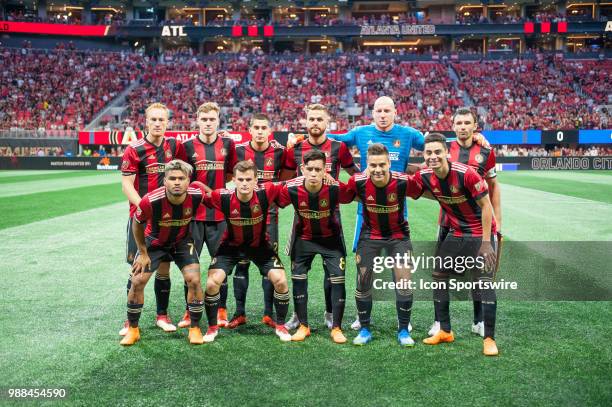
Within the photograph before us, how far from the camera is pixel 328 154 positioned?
608 cm

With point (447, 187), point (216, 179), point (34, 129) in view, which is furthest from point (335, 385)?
point (34, 129)

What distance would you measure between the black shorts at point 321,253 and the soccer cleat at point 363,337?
62 cm

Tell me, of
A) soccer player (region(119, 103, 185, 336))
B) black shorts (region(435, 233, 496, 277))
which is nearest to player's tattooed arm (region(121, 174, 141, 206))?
soccer player (region(119, 103, 185, 336))

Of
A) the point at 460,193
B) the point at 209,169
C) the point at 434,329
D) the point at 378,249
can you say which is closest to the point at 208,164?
the point at 209,169

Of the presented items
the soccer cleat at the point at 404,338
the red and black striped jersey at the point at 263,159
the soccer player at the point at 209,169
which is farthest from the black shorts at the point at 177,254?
the soccer cleat at the point at 404,338

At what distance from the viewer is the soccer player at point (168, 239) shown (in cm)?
524

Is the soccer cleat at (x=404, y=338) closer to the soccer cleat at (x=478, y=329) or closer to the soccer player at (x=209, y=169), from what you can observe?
the soccer cleat at (x=478, y=329)

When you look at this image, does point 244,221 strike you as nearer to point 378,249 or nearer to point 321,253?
point 321,253

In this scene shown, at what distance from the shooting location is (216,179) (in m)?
6.08

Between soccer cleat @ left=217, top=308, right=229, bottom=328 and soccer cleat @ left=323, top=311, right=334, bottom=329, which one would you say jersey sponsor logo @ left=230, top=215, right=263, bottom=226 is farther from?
soccer cleat @ left=323, top=311, right=334, bottom=329

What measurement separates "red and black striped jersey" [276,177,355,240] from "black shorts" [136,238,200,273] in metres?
1.00

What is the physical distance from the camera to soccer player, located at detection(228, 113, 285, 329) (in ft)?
19.4

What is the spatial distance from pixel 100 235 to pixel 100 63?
4363 cm

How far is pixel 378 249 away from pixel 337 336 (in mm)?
932
